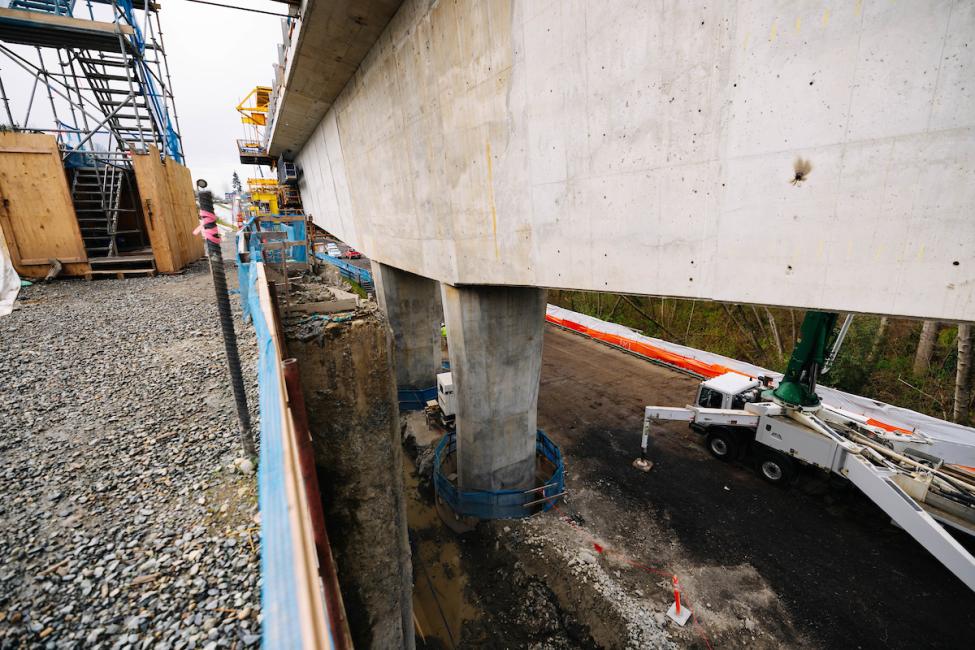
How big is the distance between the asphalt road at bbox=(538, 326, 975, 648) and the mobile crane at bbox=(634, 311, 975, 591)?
690 millimetres

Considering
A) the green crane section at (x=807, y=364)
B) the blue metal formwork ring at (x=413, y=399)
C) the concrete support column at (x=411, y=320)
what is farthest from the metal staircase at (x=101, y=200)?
the green crane section at (x=807, y=364)

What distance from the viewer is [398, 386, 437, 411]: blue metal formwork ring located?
43.9 ft

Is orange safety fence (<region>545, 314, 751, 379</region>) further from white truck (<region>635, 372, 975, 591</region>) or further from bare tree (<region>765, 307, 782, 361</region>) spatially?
bare tree (<region>765, 307, 782, 361</region>)

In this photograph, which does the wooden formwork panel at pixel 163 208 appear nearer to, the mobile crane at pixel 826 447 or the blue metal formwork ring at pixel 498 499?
the blue metal formwork ring at pixel 498 499

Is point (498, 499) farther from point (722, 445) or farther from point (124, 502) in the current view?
point (124, 502)

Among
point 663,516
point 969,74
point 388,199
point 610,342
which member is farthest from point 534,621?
point 610,342

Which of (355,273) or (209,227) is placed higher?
(209,227)

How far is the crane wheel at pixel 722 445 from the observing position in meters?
9.90

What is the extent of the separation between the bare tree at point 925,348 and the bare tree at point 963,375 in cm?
154

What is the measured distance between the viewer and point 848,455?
7.09 metres

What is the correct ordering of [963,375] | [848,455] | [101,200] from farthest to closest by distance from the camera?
[101,200] < [963,375] < [848,455]

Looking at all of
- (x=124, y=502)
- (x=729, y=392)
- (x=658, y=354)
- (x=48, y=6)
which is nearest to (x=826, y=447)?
(x=729, y=392)

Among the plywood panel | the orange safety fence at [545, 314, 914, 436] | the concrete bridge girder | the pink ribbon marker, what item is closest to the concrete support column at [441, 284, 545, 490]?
the concrete bridge girder

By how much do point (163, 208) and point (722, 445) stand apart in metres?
19.3
